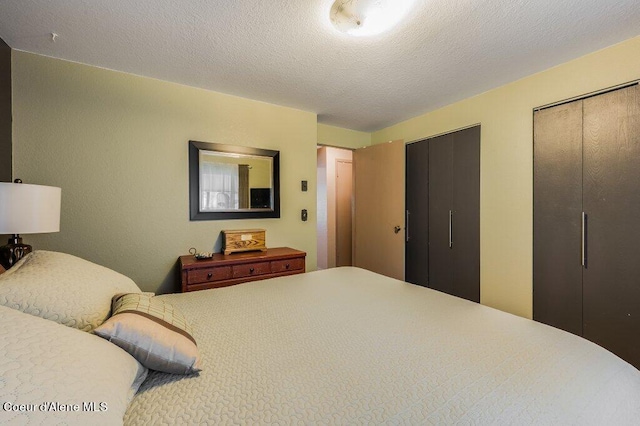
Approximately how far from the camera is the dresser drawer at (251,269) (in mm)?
2492

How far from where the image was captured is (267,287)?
71.9 inches

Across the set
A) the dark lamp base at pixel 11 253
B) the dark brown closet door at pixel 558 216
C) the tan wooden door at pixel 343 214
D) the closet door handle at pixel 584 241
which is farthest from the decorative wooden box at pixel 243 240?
the closet door handle at pixel 584 241

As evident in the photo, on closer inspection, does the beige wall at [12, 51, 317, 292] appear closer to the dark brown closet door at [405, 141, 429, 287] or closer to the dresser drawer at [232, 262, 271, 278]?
the dresser drawer at [232, 262, 271, 278]

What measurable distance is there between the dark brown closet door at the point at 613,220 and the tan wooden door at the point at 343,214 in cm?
341

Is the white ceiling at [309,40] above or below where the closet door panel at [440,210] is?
above

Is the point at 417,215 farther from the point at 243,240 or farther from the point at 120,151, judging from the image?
the point at 120,151

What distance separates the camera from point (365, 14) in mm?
1458

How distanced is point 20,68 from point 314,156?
8.48 ft

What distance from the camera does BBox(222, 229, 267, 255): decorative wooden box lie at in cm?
271

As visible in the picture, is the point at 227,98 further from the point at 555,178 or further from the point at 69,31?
the point at 555,178

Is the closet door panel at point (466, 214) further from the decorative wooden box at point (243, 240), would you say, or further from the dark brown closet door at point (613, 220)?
the decorative wooden box at point (243, 240)

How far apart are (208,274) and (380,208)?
2434 mm

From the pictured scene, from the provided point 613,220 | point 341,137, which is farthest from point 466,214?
point 341,137

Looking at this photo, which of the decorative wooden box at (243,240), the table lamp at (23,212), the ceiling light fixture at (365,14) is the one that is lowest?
the decorative wooden box at (243,240)
